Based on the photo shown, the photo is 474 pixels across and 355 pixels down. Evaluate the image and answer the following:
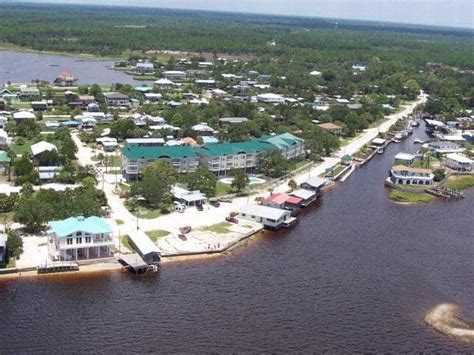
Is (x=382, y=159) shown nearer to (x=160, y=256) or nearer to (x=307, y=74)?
(x=160, y=256)

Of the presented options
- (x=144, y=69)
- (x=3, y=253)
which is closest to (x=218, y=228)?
(x=3, y=253)

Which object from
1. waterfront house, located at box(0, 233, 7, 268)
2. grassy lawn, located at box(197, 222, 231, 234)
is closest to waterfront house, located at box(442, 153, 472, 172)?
grassy lawn, located at box(197, 222, 231, 234)

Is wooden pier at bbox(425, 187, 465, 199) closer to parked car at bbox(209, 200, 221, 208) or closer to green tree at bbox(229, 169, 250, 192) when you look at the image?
green tree at bbox(229, 169, 250, 192)

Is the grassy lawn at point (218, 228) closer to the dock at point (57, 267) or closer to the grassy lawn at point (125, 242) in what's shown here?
the grassy lawn at point (125, 242)

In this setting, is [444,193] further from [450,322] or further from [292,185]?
[450,322]

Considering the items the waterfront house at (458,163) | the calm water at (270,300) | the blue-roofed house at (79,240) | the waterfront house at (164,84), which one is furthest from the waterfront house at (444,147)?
the waterfront house at (164,84)
